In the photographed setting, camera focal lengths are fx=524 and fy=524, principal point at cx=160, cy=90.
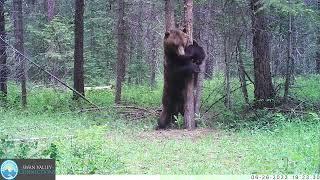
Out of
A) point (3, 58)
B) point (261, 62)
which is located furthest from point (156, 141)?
point (3, 58)

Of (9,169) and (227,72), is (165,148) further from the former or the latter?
(227,72)

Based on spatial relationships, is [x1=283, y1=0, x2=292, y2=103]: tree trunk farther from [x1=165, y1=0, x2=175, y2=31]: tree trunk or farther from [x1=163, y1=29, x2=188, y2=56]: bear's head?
[x1=163, y1=29, x2=188, y2=56]: bear's head

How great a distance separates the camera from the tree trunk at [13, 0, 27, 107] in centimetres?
1035

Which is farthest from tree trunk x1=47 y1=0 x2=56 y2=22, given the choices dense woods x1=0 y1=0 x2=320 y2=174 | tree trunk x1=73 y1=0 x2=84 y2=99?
tree trunk x1=73 y1=0 x2=84 y2=99

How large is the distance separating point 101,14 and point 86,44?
2.84 feet

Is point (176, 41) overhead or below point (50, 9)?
below

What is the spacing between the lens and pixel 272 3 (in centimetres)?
712

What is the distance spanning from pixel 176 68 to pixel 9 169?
371 centimetres

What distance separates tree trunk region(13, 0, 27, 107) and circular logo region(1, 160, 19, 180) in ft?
19.5

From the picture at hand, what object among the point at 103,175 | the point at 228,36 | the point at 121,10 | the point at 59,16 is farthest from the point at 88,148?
the point at 59,16

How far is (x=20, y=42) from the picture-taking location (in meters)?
10.6

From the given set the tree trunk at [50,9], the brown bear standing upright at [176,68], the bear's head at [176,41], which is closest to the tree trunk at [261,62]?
the brown bear standing upright at [176,68]

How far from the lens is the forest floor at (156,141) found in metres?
4.81

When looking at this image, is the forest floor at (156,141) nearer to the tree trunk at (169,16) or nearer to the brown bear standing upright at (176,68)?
the brown bear standing upright at (176,68)
